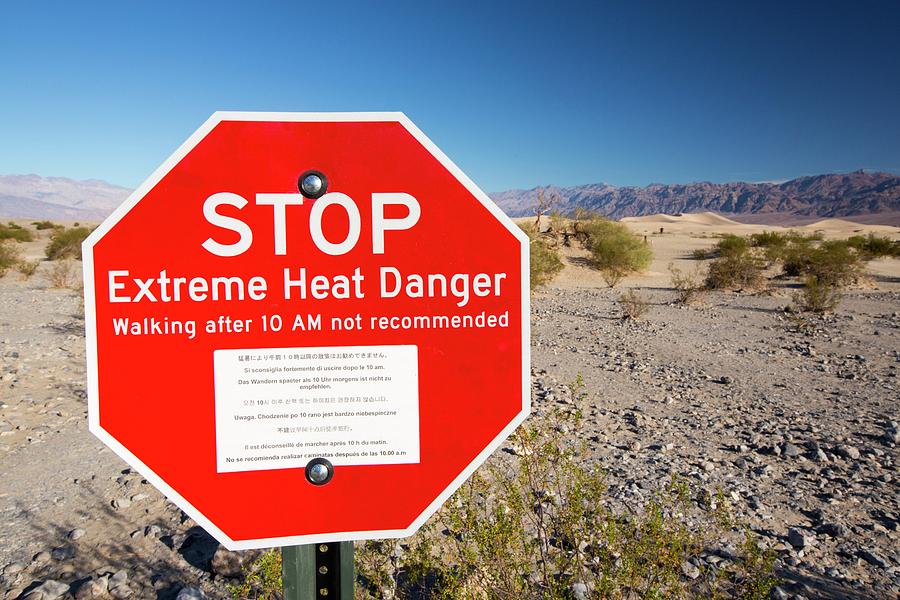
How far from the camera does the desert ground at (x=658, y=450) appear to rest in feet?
9.66

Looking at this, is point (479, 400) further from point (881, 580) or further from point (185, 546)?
point (881, 580)

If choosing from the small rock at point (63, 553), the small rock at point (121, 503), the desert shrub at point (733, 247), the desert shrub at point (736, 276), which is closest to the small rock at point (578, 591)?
the small rock at point (63, 553)

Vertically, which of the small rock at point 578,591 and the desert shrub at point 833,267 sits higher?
the desert shrub at point 833,267

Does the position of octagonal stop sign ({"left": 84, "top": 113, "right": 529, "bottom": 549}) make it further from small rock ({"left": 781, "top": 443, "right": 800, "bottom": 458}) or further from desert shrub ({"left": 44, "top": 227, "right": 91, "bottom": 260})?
desert shrub ({"left": 44, "top": 227, "right": 91, "bottom": 260})

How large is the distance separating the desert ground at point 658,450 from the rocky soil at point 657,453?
14mm

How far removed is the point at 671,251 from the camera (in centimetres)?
3038

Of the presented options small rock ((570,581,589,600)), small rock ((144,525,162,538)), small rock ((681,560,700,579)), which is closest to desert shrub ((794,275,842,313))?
small rock ((681,560,700,579))

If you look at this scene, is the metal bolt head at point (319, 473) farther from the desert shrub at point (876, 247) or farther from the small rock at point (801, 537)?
the desert shrub at point (876, 247)

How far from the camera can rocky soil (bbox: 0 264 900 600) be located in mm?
2938

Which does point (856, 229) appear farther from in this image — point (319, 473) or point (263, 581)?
point (319, 473)

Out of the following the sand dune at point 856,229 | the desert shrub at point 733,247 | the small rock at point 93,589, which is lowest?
the small rock at point 93,589

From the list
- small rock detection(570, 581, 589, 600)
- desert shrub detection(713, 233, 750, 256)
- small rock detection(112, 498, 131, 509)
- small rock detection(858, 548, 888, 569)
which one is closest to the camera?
small rock detection(570, 581, 589, 600)

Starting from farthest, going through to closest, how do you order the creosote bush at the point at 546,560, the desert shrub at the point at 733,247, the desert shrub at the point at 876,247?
1. the desert shrub at the point at 876,247
2. the desert shrub at the point at 733,247
3. the creosote bush at the point at 546,560

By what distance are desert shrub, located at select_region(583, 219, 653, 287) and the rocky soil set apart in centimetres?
1021
